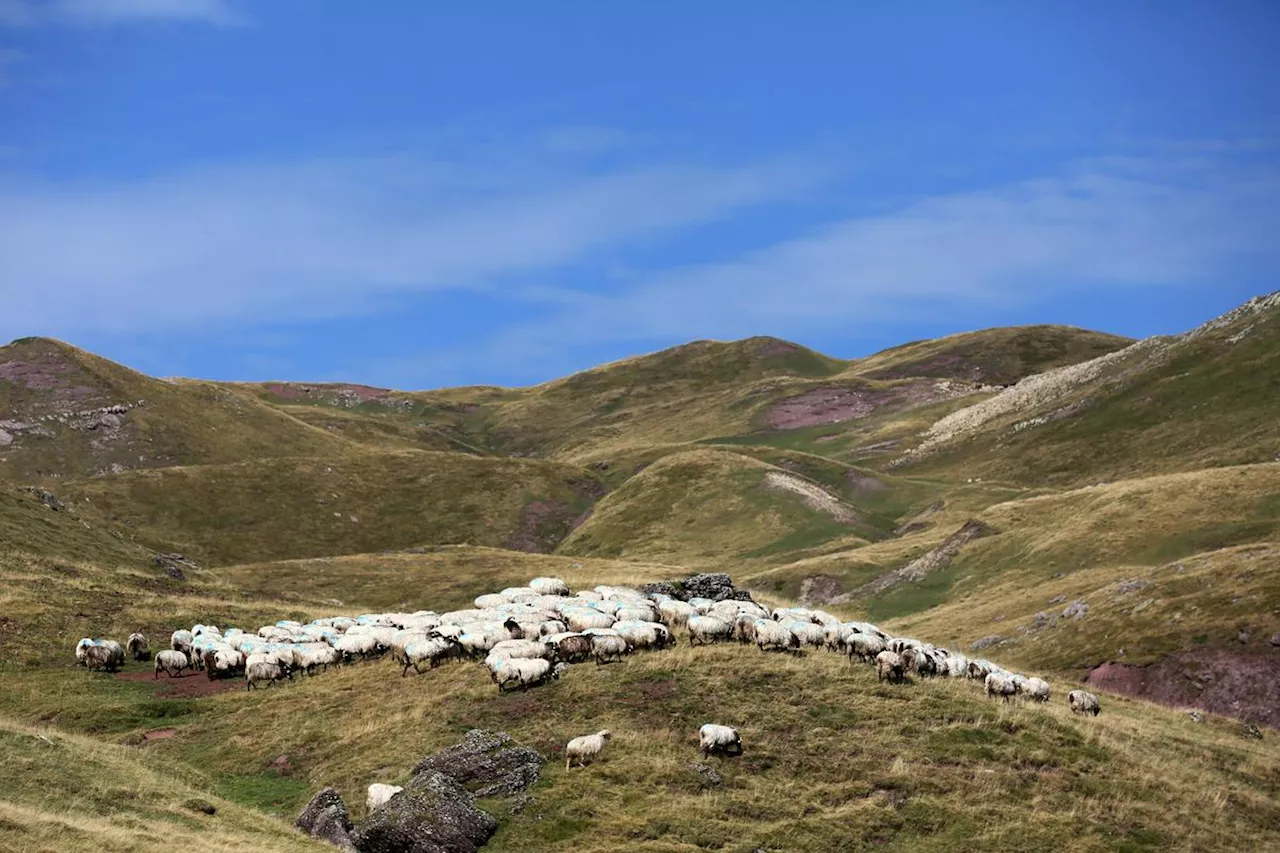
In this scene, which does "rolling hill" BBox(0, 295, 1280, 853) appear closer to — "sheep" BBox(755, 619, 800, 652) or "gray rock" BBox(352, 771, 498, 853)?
"gray rock" BBox(352, 771, 498, 853)

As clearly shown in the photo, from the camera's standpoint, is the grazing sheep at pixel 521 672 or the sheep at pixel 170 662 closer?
the grazing sheep at pixel 521 672

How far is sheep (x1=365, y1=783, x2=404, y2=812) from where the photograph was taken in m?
27.0

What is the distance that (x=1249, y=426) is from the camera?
99.3m

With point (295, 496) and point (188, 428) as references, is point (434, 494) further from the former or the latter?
point (188, 428)

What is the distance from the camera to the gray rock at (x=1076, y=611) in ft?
200

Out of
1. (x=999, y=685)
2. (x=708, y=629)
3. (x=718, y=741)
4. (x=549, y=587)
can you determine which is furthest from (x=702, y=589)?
(x=718, y=741)

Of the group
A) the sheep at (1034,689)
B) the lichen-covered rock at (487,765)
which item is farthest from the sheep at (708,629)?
the lichen-covered rock at (487,765)

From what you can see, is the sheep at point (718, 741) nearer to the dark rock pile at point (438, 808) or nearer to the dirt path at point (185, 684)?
the dark rock pile at point (438, 808)

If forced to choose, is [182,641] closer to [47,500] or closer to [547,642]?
[547,642]

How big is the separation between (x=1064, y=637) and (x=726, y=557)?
1841 inches

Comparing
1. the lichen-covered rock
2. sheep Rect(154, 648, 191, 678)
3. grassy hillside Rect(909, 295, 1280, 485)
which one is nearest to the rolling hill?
grassy hillside Rect(909, 295, 1280, 485)

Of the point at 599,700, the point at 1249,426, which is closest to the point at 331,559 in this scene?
the point at 599,700

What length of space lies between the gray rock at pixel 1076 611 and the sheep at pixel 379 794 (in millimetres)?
44691

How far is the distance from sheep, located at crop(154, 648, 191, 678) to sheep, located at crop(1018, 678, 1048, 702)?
103ft
